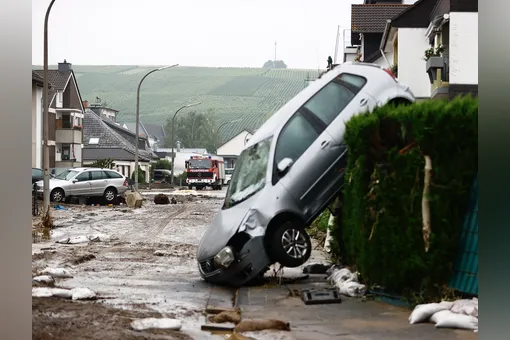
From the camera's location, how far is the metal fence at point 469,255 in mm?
7188

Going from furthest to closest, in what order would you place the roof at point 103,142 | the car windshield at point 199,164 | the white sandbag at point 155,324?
the car windshield at point 199,164
the roof at point 103,142
the white sandbag at point 155,324

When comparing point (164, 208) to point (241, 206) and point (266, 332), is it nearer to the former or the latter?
point (241, 206)

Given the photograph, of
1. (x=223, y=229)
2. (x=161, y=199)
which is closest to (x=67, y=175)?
(x=161, y=199)

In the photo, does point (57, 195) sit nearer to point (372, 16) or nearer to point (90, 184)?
point (90, 184)

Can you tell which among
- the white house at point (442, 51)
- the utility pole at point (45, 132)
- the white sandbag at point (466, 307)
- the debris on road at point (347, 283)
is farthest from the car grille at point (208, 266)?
the utility pole at point (45, 132)

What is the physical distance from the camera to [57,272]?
9852 mm

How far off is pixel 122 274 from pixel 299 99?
108 inches

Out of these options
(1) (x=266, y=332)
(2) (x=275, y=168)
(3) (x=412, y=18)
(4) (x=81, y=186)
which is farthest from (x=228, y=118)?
(4) (x=81, y=186)

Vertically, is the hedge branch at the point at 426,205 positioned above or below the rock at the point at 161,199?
above

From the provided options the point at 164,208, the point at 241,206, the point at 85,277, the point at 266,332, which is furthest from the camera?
the point at 164,208

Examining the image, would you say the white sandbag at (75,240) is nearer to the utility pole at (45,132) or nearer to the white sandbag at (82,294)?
the utility pole at (45,132)

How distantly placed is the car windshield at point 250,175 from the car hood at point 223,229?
116mm
